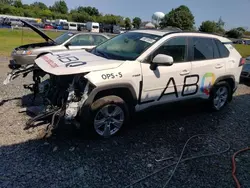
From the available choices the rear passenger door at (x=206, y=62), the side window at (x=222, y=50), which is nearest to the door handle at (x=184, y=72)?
the rear passenger door at (x=206, y=62)

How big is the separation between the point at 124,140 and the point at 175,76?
145 centimetres

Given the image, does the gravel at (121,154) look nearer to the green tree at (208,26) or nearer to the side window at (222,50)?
the side window at (222,50)

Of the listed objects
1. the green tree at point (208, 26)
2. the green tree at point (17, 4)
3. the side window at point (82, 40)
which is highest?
the green tree at point (17, 4)

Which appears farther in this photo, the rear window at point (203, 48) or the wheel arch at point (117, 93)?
the rear window at point (203, 48)

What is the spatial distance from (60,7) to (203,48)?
141214 mm

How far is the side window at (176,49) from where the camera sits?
13.8ft

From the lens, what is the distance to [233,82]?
5.56 meters

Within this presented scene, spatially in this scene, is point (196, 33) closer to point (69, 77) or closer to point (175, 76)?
point (175, 76)

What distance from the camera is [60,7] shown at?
13262cm

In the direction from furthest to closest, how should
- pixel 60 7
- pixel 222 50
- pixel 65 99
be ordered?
pixel 60 7, pixel 222 50, pixel 65 99

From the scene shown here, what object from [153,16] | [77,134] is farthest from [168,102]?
[153,16]

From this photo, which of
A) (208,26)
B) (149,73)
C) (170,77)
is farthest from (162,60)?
(208,26)

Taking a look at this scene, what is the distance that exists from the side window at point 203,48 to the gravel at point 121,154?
1.34 m

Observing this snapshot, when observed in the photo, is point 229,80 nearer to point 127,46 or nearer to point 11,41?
point 127,46
